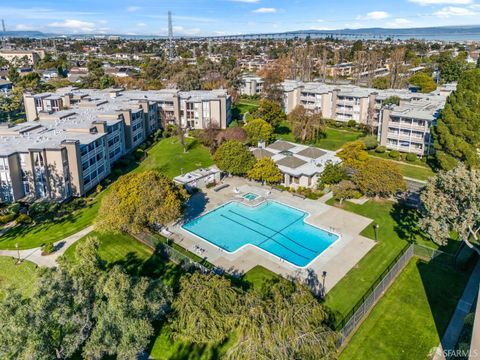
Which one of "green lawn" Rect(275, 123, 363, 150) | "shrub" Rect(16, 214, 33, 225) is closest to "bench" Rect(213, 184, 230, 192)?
"shrub" Rect(16, 214, 33, 225)

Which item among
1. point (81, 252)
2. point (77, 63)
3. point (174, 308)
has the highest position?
point (77, 63)

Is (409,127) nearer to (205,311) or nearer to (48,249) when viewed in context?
(205,311)

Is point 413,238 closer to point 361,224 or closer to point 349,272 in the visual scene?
point 361,224

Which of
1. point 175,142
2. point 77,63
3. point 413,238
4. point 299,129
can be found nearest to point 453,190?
point 413,238

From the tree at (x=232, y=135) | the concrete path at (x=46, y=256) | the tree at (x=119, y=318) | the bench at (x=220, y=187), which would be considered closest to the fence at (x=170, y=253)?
the concrete path at (x=46, y=256)

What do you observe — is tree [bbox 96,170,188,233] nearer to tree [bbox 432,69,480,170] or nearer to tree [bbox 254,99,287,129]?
tree [bbox 432,69,480,170]

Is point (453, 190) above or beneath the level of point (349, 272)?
above
